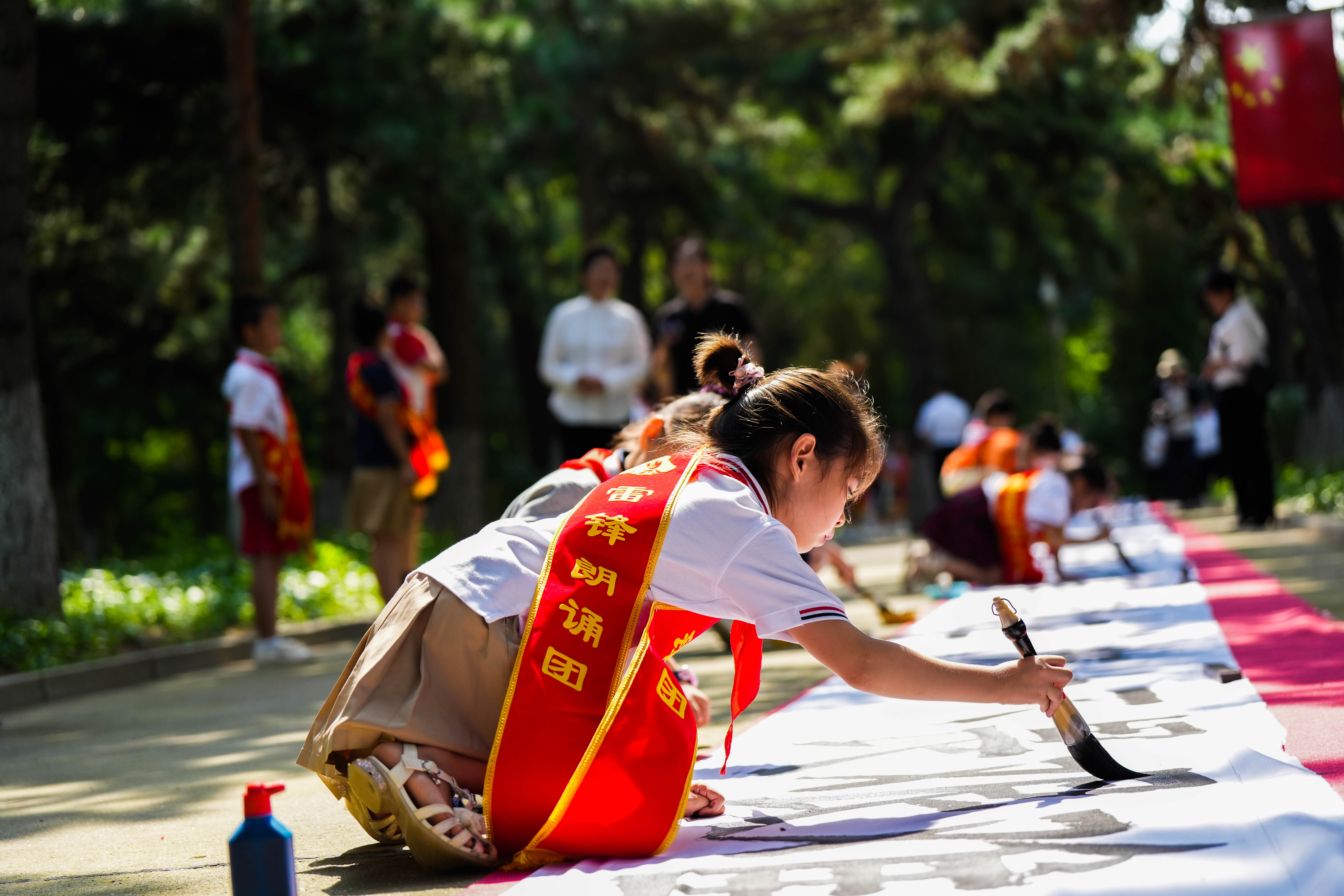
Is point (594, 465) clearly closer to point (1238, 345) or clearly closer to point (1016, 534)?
point (1016, 534)

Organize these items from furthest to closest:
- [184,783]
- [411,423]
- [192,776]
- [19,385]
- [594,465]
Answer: [19,385] < [411,423] < [192,776] < [184,783] < [594,465]

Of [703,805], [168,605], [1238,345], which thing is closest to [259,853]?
[703,805]

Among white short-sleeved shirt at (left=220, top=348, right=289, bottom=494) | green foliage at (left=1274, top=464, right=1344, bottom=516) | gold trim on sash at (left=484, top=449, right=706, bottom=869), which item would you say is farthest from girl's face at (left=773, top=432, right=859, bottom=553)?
green foliage at (left=1274, top=464, right=1344, bottom=516)

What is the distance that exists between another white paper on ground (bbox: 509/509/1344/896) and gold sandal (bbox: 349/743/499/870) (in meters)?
0.17

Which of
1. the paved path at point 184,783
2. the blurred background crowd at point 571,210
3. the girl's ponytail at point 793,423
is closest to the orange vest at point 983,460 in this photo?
the blurred background crowd at point 571,210

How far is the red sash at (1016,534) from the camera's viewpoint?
9.16 metres

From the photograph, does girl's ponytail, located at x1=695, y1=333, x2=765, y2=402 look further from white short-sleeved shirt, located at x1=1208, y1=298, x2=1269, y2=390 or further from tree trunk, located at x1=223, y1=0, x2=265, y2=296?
white short-sleeved shirt, located at x1=1208, y1=298, x2=1269, y2=390

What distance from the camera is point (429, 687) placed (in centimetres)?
304

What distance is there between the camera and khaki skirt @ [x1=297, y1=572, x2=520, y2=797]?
300cm

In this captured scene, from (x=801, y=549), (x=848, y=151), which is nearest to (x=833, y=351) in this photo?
(x=848, y=151)

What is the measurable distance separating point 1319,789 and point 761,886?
1.06m

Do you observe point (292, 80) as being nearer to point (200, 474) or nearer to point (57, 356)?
point (57, 356)

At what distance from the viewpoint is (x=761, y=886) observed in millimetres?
2533

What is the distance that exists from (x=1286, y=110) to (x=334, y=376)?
1090cm
